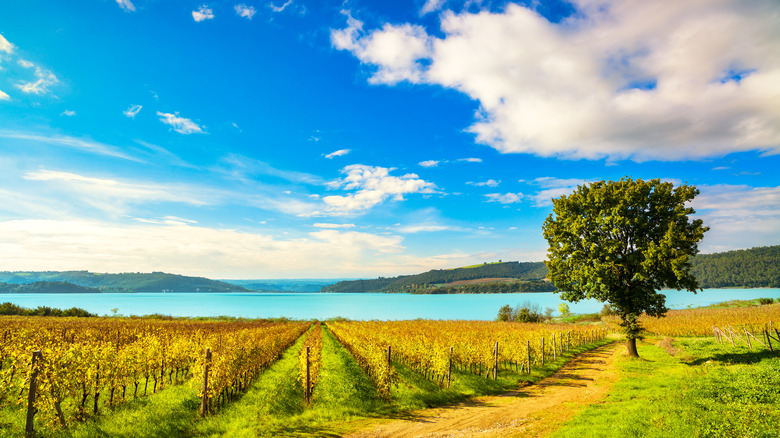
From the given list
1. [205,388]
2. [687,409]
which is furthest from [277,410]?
[687,409]

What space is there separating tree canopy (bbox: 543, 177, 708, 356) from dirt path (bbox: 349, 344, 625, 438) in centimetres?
617

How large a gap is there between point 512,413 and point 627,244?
16696mm

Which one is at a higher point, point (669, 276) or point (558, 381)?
point (669, 276)

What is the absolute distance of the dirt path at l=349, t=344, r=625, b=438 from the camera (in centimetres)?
1155

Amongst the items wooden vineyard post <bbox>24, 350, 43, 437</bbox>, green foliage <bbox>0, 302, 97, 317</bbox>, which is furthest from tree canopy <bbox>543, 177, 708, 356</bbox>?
green foliage <bbox>0, 302, 97, 317</bbox>

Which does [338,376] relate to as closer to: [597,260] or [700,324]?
[597,260]

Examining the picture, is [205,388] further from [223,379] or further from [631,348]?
[631,348]

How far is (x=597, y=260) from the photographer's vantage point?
23312 mm

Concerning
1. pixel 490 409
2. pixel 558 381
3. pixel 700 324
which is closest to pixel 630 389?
pixel 558 381

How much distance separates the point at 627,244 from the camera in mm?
23812

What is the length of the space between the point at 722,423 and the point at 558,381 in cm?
1143

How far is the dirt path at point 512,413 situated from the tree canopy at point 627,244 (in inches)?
243

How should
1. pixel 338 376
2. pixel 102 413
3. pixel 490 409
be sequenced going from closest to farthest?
pixel 102 413, pixel 490 409, pixel 338 376

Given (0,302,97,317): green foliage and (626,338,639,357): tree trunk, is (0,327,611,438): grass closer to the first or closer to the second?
(626,338,639,357): tree trunk
